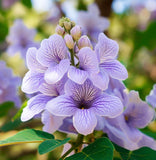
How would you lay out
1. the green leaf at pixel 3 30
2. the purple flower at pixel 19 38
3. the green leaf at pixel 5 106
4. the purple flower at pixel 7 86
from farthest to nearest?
the green leaf at pixel 3 30 < the purple flower at pixel 19 38 < the purple flower at pixel 7 86 < the green leaf at pixel 5 106

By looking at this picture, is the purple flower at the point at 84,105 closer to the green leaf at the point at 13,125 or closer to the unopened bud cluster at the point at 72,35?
the unopened bud cluster at the point at 72,35

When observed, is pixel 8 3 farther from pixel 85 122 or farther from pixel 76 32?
pixel 85 122

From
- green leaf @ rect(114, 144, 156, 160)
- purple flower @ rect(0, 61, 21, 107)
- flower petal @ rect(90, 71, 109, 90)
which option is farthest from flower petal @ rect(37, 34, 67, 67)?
purple flower @ rect(0, 61, 21, 107)

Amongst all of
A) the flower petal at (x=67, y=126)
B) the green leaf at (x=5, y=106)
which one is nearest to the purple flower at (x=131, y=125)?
the flower petal at (x=67, y=126)

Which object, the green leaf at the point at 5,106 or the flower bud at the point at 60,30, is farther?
the green leaf at the point at 5,106

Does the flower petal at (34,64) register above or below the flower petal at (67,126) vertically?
above

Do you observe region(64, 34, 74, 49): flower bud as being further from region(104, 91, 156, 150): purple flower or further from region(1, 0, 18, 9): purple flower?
region(1, 0, 18, 9): purple flower

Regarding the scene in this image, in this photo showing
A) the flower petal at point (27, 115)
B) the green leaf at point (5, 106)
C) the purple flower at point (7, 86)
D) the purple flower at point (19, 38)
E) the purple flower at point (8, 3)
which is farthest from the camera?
the purple flower at point (8, 3)

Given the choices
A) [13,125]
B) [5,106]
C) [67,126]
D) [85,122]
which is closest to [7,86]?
[5,106]
